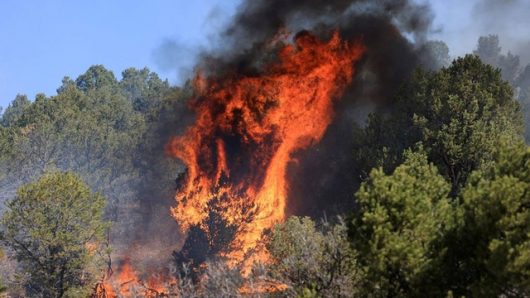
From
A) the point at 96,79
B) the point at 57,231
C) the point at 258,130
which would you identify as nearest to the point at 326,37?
the point at 258,130

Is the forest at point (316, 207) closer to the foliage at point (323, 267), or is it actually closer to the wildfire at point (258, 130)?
the foliage at point (323, 267)

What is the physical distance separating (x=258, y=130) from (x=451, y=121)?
47.1 ft

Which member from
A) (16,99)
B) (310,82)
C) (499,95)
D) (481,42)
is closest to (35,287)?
(310,82)

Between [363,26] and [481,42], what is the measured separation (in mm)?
122909

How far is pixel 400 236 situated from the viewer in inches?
832

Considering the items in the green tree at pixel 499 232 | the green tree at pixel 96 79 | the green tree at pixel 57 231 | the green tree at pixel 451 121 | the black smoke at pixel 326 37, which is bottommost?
the green tree at pixel 499 232

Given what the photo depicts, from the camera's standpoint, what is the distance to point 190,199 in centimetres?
4678

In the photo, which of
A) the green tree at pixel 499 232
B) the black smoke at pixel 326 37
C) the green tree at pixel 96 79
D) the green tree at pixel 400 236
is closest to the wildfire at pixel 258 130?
the black smoke at pixel 326 37

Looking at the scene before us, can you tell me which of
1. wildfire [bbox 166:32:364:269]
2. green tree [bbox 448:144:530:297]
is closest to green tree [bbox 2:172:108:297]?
wildfire [bbox 166:32:364:269]

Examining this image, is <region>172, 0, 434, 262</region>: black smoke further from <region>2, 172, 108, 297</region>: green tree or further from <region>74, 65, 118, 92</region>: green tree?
<region>74, 65, 118, 92</region>: green tree

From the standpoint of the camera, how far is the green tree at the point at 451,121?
A: 40.7 m

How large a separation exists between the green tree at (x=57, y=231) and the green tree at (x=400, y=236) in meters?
23.4

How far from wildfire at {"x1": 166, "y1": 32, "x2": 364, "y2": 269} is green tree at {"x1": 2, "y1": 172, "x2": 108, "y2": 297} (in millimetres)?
8135

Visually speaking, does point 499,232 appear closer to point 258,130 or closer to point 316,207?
point 258,130
